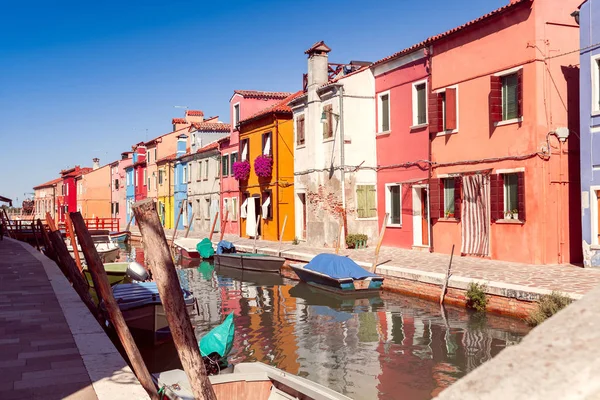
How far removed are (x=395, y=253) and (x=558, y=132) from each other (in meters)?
6.64

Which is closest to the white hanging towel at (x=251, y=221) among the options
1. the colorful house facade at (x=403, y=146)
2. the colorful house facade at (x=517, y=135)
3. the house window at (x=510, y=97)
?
the colorful house facade at (x=403, y=146)

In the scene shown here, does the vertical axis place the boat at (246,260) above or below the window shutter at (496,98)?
below

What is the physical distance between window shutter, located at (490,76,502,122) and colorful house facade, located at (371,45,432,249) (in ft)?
6.75

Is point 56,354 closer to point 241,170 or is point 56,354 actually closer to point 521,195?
point 521,195

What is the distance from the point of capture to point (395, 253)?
19.8 meters

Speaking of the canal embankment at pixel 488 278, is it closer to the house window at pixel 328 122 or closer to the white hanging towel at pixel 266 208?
the house window at pixel 328 122

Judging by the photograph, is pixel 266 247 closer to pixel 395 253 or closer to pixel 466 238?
pixel 395 253

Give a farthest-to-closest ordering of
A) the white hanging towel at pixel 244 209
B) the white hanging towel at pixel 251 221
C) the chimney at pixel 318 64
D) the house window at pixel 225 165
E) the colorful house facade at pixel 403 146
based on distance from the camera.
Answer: the house window at pixel 225 165, the white hanging towel at pixel 244 209, the white hanging towel at pixel 251 221, the chimney at pixel 318 64, the colorful house facade at pixel 403 146

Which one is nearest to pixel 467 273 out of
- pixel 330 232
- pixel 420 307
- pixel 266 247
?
pixel 420 307

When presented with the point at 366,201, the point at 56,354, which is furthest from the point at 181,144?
the point at 56,354

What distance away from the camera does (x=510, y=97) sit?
54.1 ft

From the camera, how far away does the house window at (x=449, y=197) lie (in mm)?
18531

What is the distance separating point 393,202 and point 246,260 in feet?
19.3

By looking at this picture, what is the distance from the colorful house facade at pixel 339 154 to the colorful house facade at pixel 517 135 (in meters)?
4.84
